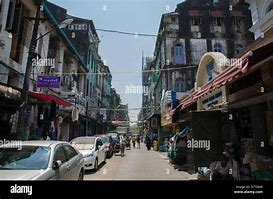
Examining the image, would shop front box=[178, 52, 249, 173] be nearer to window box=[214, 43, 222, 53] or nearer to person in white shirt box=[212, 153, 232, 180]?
person in white shirt box=[212, 153, 232, 180]

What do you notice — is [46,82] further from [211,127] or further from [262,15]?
[262,15]

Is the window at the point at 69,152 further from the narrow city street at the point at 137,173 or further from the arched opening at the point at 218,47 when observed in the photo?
the arched opening at the point at 218,47

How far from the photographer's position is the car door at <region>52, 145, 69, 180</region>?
14.0 feet

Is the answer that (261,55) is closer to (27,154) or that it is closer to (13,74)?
(27,154)

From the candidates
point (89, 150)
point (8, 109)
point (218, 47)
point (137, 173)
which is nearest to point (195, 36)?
point (218, 47)

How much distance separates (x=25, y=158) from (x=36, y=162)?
0.25 m

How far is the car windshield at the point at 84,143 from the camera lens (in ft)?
34.2

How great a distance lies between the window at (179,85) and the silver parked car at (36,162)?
871 inches

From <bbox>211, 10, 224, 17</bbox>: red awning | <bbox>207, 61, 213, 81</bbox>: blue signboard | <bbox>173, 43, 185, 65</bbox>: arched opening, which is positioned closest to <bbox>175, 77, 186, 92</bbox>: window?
<bbox>173, 43, 185, 65</bbox>: arched opening

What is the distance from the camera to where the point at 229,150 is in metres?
5.46
